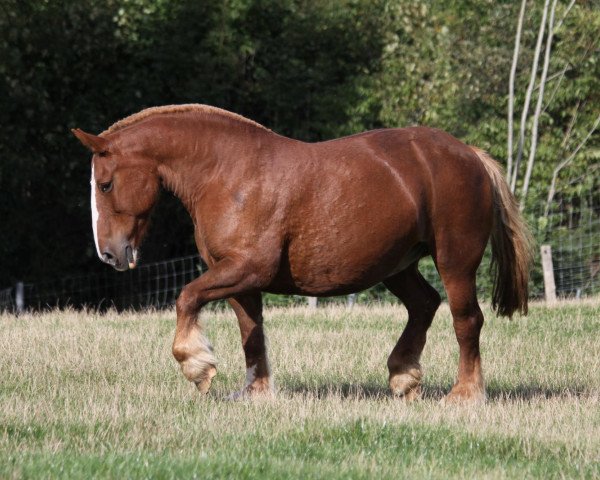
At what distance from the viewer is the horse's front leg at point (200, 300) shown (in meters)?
7.35

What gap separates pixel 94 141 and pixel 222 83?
12.9 meters

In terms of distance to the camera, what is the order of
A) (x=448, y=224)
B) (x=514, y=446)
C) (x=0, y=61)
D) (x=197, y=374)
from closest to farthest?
(x=514, y=446) < (x=197, y=374) < (x=448, y=224) < (x=0, y=61)

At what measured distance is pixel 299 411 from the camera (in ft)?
23.3

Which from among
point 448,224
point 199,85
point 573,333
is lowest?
point 573,333

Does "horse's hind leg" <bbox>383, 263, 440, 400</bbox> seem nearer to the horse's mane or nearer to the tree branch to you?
the horse's mane

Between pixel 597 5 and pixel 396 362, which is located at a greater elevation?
pixel 597 5

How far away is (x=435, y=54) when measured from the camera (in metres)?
21.0

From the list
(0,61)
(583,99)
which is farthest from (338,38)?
(0,61)

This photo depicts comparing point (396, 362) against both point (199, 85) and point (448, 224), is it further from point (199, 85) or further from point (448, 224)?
point (199, 85)

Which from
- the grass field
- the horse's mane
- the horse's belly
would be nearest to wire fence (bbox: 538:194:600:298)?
the grass field

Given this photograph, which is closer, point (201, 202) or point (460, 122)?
point (201, 202)

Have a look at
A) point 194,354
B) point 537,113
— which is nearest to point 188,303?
point 194,354

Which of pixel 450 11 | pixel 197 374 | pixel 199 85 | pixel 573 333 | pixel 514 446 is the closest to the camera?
pixel 514 446

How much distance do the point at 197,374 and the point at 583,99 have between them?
47.6ft
